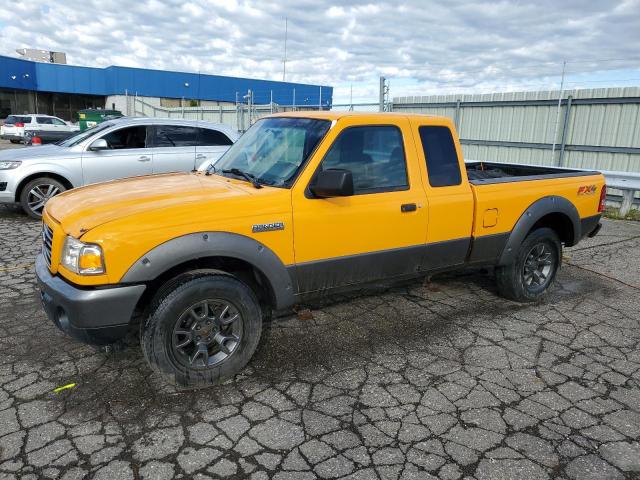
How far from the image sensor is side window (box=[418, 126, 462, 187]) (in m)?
4.30

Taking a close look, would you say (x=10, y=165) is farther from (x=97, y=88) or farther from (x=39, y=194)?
(x=97, y=88)

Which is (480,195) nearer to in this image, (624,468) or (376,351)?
(376,351)

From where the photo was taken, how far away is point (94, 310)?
3035 mm

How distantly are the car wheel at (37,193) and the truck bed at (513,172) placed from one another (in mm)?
6654

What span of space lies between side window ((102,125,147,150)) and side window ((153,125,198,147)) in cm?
22

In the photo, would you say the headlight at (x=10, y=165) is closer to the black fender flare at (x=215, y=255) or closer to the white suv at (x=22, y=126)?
the black fender flare at (x=215, y=255)

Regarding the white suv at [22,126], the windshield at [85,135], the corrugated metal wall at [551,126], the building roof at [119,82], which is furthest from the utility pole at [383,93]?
the building roof at [119,82]

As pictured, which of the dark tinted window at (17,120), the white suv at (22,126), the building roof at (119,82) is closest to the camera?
the white suv at (22,126)

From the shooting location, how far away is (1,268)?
19.3 ft

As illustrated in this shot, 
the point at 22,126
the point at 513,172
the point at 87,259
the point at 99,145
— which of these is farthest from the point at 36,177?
the point at 22,126

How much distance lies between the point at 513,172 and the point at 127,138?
6384 millimetres

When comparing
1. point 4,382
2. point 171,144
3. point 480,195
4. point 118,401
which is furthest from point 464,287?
point 171,144

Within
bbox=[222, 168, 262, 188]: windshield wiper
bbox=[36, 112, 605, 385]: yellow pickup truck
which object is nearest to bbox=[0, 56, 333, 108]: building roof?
bbox=[36, 112, 605, 385]: yellow pickup truck

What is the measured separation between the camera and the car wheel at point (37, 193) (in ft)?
27.7
